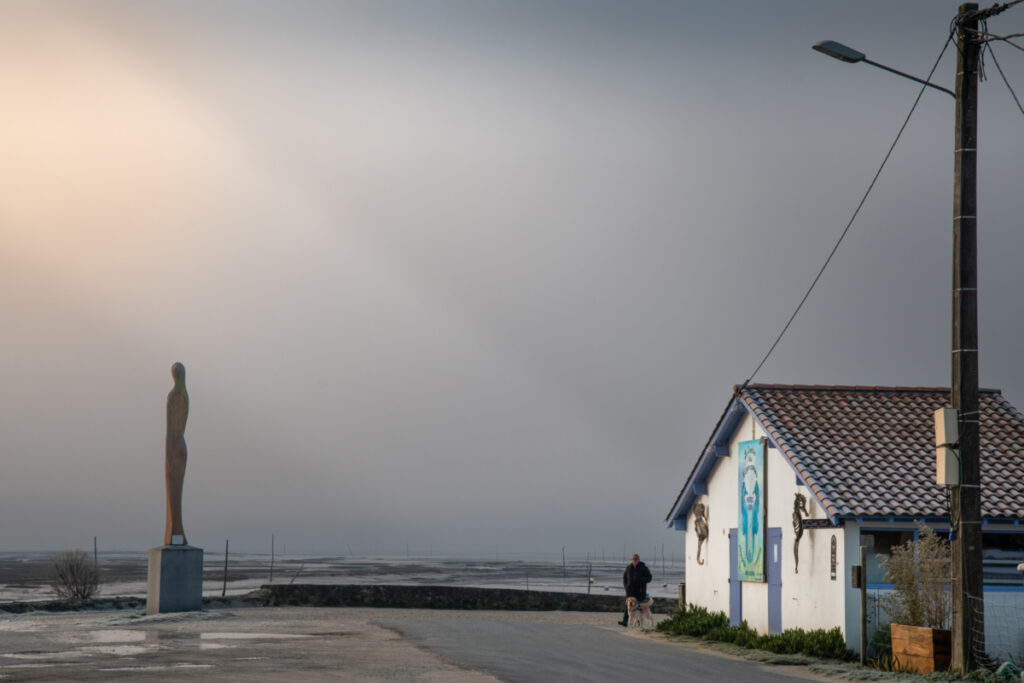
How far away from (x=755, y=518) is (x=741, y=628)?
2.32 m

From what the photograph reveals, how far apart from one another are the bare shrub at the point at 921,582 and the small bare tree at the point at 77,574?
28.9 m

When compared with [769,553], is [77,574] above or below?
below

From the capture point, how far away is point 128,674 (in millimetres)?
16156

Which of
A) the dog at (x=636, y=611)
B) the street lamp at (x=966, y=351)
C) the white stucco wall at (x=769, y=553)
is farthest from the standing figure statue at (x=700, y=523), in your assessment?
the street lamp at (x=966, y=351)

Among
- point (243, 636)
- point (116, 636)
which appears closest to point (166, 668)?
point (243, 636)

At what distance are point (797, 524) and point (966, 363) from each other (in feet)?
22.7

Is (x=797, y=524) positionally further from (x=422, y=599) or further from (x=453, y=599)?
(x=422, y=599)

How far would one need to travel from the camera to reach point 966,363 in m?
17.6

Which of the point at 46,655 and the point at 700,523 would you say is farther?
the point at 700,523

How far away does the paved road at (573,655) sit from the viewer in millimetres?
17375

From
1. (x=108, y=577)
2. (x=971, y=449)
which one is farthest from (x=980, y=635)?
(x=108, y=577)

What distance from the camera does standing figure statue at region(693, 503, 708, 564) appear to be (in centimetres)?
2936

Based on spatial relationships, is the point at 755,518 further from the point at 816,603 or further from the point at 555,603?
the point at 555,603

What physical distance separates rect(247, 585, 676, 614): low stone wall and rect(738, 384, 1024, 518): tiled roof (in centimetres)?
2087
